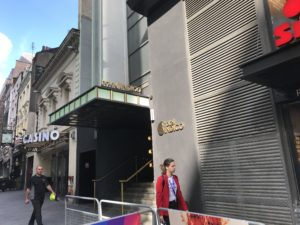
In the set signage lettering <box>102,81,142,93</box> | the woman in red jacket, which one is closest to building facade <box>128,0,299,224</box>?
signage lettering <box>102,81,142,93</box>

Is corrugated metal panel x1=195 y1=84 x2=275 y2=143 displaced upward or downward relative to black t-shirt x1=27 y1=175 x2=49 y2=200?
upward

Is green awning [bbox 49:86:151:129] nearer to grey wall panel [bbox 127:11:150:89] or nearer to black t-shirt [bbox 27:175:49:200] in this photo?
grey wall panel [bbox 127:11:150:89]

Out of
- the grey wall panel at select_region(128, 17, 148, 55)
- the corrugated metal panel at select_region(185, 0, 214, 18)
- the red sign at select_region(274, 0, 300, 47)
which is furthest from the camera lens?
the grey wall panel at select_region(128, 17, 148, 55)

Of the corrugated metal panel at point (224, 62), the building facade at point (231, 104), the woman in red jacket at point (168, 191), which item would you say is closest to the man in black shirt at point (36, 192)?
the building facade at point (231, 104)

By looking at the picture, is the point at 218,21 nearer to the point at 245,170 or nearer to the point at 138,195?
the point at 245,170

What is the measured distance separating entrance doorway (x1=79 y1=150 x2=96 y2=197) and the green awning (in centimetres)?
311

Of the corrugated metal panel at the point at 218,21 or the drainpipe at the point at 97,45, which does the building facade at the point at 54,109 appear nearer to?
the drainpipe at the point at 97,45

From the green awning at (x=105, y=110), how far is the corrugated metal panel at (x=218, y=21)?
307 centimetres

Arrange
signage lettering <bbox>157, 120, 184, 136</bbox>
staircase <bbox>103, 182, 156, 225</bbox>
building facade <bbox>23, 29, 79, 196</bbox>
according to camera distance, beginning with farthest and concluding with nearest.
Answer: building facade <bbox>23, 29, 79, 196</bbox> < staircase <bbox>103, 182, 156, 225</bbox> < signage lettering <bbox>157, 120, 184, 136</bbox>

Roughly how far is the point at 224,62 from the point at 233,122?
5.08 feet

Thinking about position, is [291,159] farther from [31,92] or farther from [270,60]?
[31,92]

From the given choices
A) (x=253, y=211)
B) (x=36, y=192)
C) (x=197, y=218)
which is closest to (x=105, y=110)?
(x=36, y=192)

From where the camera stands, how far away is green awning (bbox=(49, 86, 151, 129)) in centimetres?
991

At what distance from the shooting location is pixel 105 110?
10852 millimetres
